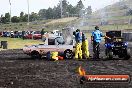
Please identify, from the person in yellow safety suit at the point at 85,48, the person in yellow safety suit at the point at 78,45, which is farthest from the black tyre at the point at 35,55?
the person in yellow safety suit at the point at 85,48

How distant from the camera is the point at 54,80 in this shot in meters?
14.7

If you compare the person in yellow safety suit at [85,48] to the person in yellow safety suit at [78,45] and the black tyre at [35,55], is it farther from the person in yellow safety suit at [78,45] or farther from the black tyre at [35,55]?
the black tyre at [35,55]

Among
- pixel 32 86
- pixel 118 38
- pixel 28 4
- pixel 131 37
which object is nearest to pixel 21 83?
pixel 32 86

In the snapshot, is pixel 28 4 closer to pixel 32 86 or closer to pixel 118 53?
pixel 118 53

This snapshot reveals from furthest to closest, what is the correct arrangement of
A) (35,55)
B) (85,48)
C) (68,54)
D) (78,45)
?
(35,55), (68,54), (85,48), (78,45)

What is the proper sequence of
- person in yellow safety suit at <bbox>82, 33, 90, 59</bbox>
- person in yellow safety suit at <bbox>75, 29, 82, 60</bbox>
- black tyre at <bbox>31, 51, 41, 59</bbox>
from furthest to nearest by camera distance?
black tyre at <bbox>31, 51, 41, 59</bbox> < person in yellow safety suit at <bbox>82, 33, 90, 59</bbox> < person in yellow safety suit at <bbox>75, 29, 82, 60</bbox>

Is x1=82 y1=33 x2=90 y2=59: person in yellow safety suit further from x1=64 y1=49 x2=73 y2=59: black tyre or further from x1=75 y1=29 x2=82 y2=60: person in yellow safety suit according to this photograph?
x1=64 y1=49 x2=73 y2=59: black tyre

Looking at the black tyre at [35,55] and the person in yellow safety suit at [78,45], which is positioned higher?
the person in yellow safety suit at [78,45]

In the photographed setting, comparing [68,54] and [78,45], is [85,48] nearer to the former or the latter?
[78,45]

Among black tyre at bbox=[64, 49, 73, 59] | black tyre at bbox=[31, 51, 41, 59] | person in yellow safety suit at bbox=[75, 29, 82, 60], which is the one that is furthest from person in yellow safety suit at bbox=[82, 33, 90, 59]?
black tyre at bbox=[31, 51, 41, 59]

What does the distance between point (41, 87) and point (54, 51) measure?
41.7ft

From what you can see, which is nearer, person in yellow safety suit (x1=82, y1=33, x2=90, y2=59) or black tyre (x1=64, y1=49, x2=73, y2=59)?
person in yellow safety suit (x1=82, y1=33, x2=90, y2=59)

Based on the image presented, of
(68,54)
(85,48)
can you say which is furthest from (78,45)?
(68,54)

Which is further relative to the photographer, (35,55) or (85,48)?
(35,55)
